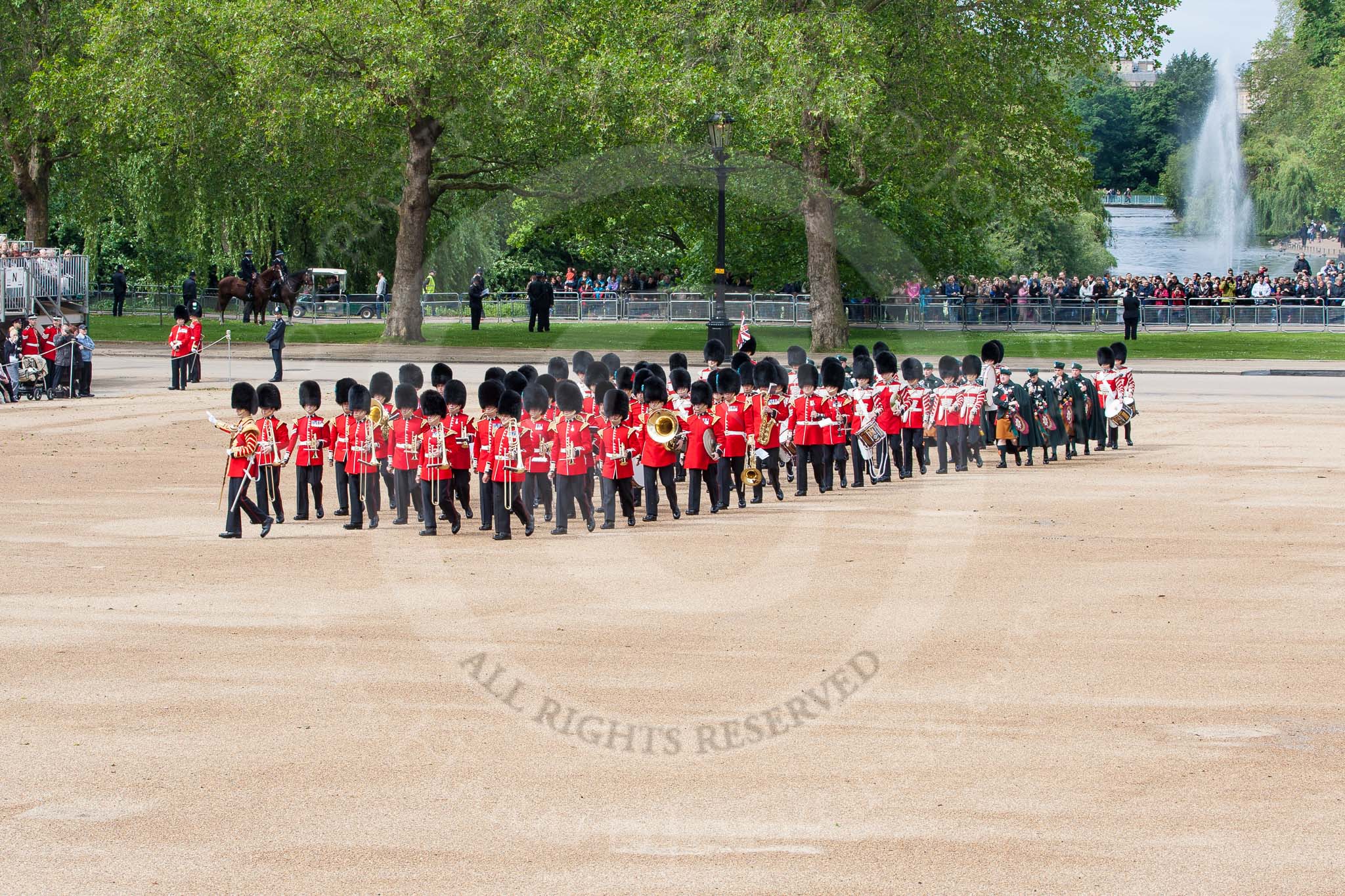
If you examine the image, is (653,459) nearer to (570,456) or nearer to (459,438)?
(570,456)

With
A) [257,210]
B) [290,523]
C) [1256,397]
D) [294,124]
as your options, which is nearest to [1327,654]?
[290,523]

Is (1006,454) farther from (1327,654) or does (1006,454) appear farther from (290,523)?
(1327,654)

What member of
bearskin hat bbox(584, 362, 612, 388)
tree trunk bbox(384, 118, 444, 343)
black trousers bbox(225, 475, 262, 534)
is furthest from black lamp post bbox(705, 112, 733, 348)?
black trousers bbox(225, 475, 262, 534)

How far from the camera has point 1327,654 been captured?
10250 millimetres

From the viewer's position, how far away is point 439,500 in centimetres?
1559

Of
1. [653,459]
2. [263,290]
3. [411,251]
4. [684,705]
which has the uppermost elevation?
[411,251]

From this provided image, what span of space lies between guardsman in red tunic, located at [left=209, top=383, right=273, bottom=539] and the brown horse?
33590 mm

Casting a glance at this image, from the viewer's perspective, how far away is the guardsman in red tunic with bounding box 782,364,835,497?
18312 millimetres

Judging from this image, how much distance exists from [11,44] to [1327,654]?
40.7 meters

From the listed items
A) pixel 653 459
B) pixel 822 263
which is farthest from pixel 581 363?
pixel 822 263

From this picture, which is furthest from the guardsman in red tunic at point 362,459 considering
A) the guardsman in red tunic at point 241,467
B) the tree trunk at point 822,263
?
the tree trunk at point 822,263

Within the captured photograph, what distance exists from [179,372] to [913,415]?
14535mm

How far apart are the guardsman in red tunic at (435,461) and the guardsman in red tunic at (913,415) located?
628cm

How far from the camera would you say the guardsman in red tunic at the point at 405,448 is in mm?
15656
